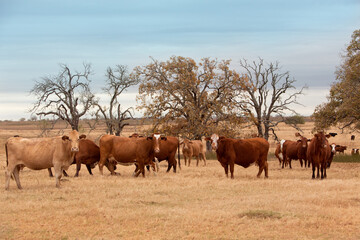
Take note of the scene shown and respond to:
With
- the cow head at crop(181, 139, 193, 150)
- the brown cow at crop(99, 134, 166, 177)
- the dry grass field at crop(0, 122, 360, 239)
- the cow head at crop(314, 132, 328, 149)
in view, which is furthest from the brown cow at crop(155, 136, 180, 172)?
the cow head at crop(181, 139, 193, 150)

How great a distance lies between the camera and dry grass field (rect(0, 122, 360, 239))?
8.69 meters

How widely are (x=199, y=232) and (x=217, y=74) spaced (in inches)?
1197

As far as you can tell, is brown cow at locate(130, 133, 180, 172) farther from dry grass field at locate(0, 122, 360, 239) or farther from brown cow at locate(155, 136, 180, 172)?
dry grass field at locate(0, 122, 360, 239)

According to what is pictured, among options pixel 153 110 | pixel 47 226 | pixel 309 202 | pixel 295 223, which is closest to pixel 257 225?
pixel 295 223

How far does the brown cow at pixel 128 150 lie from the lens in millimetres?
18344

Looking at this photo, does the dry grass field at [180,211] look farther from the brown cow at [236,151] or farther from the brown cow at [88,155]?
the brown cow at [88,155]

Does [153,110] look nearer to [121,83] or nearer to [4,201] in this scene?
[121,83]

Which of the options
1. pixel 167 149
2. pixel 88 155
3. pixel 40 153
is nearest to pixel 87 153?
pixel 88 155

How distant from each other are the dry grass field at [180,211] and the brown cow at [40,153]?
0.65m

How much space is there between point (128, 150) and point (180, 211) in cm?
835

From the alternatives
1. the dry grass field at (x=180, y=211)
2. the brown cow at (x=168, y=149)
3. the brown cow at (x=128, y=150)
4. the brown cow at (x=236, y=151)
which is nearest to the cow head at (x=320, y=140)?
the brown cow at (x=236, y=151)

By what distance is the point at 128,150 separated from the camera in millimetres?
18469

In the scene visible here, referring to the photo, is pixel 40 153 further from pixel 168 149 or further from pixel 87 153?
pixel 168 149

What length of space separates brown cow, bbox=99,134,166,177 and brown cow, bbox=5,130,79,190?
12.4ft
